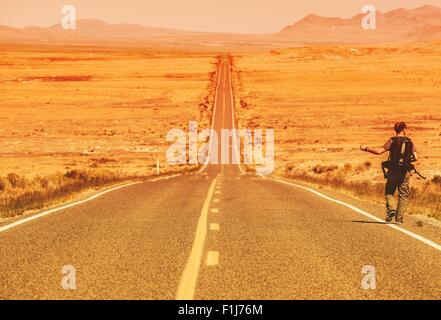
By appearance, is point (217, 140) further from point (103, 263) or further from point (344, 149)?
point (103, 263)

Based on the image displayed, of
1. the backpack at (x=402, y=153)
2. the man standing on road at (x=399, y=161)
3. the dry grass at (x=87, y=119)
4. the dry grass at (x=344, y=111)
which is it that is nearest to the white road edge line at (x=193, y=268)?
Answer: the man standing on road at (x=399, y=161)

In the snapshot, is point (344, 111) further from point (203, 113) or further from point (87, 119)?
point (87, 119)

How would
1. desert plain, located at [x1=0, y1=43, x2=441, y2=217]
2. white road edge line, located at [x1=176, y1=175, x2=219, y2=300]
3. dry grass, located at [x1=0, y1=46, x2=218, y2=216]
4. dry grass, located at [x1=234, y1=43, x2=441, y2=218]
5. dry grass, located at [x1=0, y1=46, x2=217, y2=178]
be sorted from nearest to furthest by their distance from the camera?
white road edge line, located at [x1=176, y1=175, x2=219, y2=300] < dry grass, located at [x1=0, y1=46, x2=218, y2=216] < dry grass, located at [x1=234, y1=43, x2=441, y2=218] < desert plain, located at [x1=0, y1=43, x2=441, y2=217] < dry grass, located at [x1=0, y1=46, x2=217, y2=178]

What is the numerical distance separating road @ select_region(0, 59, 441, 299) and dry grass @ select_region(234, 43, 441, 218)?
4.07 m

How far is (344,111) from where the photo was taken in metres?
85.8

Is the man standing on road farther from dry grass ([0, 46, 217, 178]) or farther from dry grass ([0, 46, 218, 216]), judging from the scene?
dry grass ([0, 46, 217, 178])

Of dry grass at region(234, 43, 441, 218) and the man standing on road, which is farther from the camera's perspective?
dry grass at region(234, 43, 441, 218)

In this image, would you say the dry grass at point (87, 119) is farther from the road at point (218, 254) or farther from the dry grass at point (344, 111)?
the dry grass at point (344, 111)

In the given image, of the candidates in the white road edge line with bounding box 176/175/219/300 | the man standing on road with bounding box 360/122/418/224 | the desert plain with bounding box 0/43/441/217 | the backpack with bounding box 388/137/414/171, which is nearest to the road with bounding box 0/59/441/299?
the white road edge line with bounding box 176/175/219/300

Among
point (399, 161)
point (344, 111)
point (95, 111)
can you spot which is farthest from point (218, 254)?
point (95, 111)

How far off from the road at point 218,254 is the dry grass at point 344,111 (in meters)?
4.07

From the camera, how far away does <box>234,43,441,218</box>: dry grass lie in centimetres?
3503

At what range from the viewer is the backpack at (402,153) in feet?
36.4
